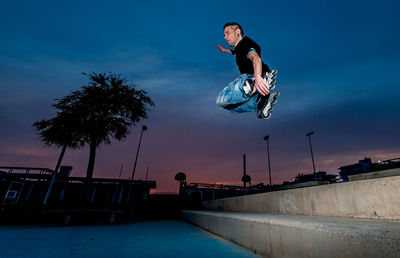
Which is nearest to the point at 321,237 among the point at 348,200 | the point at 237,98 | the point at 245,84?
the point at 348,200

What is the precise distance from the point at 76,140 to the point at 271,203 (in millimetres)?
18166

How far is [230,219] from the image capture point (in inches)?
160

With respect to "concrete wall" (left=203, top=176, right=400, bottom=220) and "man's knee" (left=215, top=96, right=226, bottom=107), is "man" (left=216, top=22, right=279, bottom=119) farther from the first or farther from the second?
"concrete wall" (left=203, top=176, right=400, bottom=220)

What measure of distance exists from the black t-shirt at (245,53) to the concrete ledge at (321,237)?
309cm

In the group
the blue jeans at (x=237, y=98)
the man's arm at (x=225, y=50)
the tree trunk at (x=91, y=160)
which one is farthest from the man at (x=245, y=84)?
the tree trunk at (x=91, y=160)

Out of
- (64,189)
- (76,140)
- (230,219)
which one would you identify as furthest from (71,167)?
(230,219)

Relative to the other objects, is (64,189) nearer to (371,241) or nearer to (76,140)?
→ (76,140)

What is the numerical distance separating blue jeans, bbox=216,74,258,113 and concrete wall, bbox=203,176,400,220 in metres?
2.25

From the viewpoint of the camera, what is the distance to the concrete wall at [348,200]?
2.32 metres

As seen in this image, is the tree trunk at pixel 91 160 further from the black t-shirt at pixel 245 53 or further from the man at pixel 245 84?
the black t-shirt at pixel 245 53

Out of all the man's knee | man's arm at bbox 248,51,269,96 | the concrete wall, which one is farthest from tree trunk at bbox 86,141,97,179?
man's arm at bbox 248,51,269,96

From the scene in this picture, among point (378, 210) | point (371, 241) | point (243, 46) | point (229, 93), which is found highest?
point (243, 46)

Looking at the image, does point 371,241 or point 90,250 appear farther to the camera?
point 90,250

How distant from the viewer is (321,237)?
1.77m
